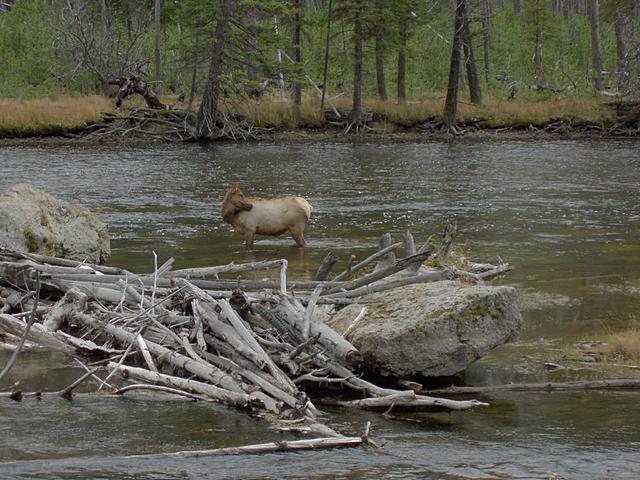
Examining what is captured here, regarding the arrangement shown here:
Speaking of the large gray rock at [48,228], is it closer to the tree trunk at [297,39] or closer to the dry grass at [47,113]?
the dry grass at [47,113]

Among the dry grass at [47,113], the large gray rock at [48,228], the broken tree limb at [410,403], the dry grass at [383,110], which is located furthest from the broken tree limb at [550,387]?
the dry grass at [383,110]

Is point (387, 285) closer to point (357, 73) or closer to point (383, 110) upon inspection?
point (357, 73)

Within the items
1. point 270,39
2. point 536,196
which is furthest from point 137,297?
point 270,39

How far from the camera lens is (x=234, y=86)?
39.0 meters

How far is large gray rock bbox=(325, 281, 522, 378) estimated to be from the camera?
25.1 ft

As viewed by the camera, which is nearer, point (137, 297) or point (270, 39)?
point (137, 297)

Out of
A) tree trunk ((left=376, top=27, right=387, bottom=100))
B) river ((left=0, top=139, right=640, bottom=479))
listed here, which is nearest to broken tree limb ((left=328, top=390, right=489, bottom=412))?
river ((left=0, top=139, right=640, bottom=479))

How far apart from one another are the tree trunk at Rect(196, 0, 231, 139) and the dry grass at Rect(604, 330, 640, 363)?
2988cm

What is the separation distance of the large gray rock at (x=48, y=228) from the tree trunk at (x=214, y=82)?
24718 millimetres

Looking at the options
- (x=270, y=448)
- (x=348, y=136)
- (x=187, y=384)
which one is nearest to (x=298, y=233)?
(x=187, y=384)

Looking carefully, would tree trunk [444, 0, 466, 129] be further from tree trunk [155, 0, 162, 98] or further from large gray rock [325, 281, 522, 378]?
large gray rock [325, 281, 522, 378]

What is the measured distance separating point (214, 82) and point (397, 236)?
22.9 meters

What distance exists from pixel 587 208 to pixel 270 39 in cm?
2061

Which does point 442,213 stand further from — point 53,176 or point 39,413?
point 39,413
